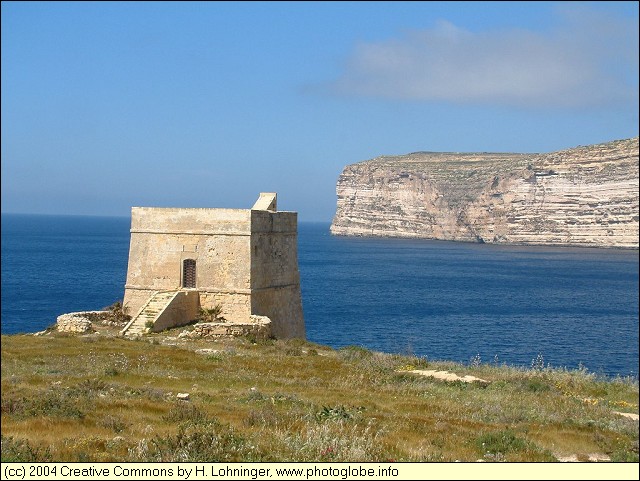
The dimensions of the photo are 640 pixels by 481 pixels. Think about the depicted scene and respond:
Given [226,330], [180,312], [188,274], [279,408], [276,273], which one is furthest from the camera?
[276,273]

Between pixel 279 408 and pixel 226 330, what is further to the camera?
pixel 226 330

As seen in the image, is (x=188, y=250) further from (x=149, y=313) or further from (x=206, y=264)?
(x=149, y=313)

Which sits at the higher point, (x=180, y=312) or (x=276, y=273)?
(x=276, y=273)

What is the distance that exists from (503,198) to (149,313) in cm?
13670

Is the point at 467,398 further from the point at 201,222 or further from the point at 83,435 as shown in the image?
the point at 201,222

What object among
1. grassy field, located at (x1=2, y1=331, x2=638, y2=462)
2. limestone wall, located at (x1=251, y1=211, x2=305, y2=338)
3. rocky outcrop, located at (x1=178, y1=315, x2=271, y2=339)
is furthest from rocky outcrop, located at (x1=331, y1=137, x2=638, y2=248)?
grassy field, located at (x1=2, y1=331, x2=638, y2=462)

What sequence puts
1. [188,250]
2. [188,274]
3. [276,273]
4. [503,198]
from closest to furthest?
1. [188,250]
2. [188,274]
3. [276,273]
4. [503,198]

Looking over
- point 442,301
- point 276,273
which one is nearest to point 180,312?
point 276,273

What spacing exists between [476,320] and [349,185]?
137 metres

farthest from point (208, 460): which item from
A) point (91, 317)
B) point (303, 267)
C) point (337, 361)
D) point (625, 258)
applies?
point (625, 258)

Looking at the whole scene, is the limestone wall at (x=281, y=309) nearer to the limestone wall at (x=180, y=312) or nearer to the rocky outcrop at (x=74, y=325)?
the limestone wall at (x=180, y=312)

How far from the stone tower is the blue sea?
5.12 m

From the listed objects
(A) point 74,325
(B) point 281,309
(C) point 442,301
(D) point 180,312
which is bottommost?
(C) point 442,301

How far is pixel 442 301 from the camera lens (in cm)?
6531
